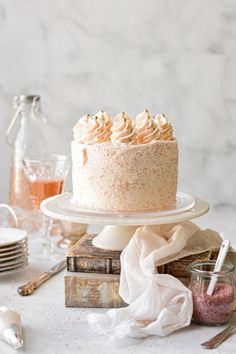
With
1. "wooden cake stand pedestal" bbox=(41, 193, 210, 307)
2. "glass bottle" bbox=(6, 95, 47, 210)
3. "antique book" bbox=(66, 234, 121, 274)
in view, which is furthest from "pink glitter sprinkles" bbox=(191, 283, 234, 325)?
"glass bottle" bbox=(6, 95, 47, 210)

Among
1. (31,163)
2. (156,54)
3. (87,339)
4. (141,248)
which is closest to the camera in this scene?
(87,339)

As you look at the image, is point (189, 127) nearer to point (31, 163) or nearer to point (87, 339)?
point (31, 163)

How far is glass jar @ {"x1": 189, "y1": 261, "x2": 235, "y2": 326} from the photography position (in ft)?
5.51

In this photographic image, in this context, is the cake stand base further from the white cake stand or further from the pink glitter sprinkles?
the pink glitter sprinkles

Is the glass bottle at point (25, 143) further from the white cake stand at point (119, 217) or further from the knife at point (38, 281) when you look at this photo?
the white cake stand at point (119, 217)

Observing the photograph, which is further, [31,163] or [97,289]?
[31,163]

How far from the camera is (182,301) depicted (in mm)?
1721

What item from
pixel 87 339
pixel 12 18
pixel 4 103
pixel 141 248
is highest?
pixel 12 18

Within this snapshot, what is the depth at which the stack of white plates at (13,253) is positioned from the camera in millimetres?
2037

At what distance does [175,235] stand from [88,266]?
0.21 meters

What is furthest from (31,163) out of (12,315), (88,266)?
(12,315)

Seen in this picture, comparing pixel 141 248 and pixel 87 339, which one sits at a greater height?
pixel 141 248

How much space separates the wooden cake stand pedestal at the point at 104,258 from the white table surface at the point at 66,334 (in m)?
0.04

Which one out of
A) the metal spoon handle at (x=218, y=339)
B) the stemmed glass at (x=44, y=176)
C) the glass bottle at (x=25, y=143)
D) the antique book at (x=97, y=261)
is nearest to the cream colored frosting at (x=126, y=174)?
the antique book at (x=97, y=261)
